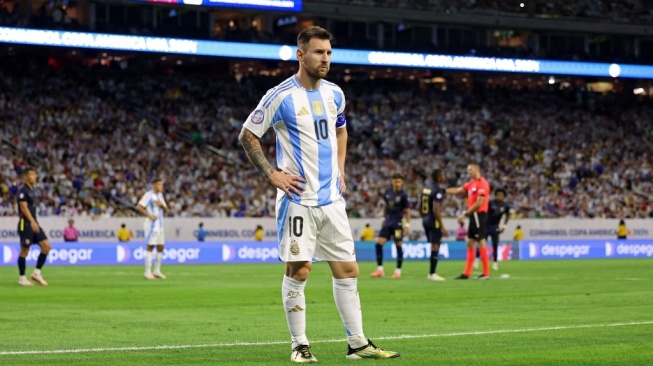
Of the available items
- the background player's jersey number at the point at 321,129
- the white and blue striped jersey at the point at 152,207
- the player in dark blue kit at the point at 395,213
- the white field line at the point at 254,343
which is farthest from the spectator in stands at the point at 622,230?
the background player's jersey number at the point at 321,129

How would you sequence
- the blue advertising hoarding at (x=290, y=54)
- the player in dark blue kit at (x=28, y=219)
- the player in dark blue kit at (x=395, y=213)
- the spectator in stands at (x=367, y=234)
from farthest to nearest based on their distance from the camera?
the blue advertising hoarding at (x=290, y=54) → the spectator in stands at (x=367, y=234) → the player in dark blue kit at (x=395, y=213) → the player in dark blue kit at (x=28, y=219)

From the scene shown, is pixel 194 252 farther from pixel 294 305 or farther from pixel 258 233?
pixel 294 305

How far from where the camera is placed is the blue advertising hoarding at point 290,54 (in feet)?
150

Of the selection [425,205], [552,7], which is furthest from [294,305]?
[552,7]

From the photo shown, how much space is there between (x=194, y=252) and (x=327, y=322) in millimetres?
24956

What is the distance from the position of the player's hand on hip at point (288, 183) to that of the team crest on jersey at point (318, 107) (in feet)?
1.85

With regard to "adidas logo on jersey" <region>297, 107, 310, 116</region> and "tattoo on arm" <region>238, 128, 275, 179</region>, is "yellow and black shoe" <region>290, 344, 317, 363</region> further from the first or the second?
"adidas logo on jersey" <region>297, 107, 310, 116</region>

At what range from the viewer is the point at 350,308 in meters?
8.84

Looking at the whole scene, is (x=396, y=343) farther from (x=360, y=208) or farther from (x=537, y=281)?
(x=360, y=208)

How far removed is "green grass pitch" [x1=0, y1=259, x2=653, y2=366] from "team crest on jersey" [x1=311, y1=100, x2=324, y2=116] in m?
2.00

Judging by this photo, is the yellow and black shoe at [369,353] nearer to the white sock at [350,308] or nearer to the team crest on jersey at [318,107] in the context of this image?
the white sock at [350,308]

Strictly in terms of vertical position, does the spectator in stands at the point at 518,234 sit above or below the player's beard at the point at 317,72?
below

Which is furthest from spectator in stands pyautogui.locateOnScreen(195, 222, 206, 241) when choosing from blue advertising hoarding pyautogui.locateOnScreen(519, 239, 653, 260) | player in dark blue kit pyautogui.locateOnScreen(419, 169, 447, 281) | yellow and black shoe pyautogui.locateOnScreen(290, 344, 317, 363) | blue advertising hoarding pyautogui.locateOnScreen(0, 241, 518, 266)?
yellow and black shoe pyautogui.locateOnScreen(290, 344, 317, 363)

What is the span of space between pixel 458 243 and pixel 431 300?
25.6 metres
